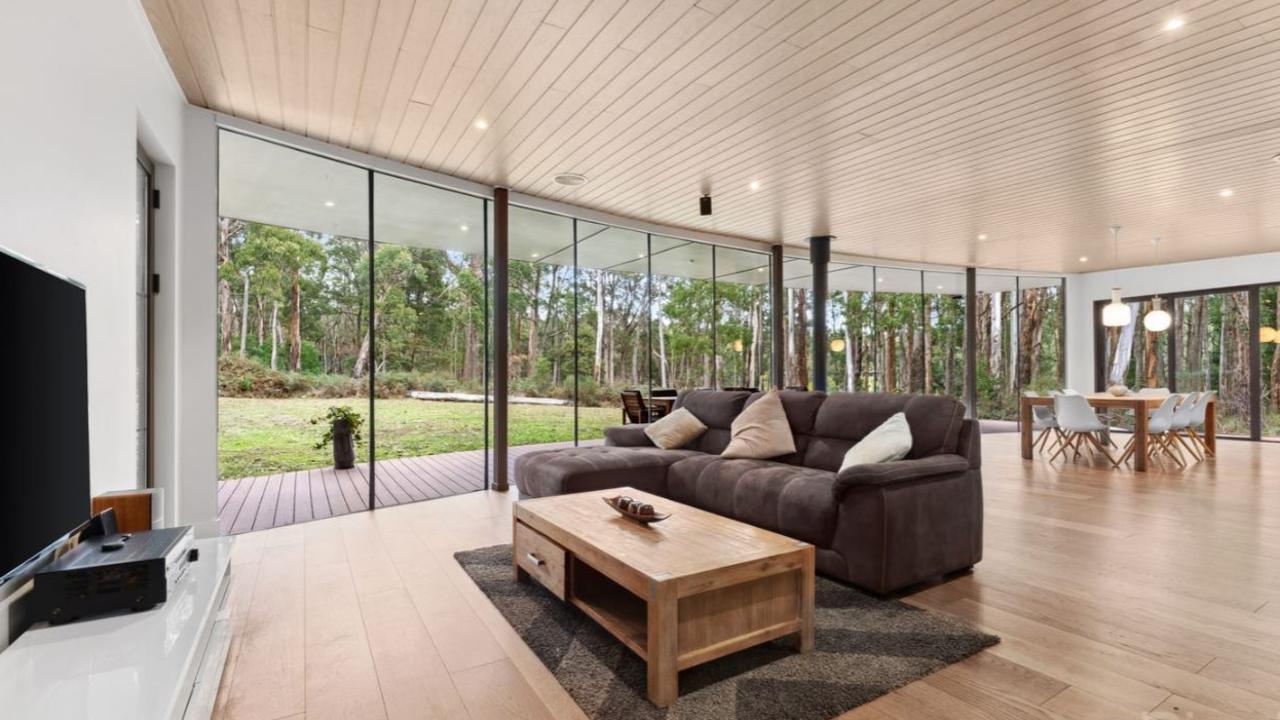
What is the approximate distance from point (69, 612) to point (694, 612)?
180cm

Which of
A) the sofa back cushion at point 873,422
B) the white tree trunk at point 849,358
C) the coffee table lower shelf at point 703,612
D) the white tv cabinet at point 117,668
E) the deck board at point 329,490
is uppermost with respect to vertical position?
the white tree trunk at point 849,358

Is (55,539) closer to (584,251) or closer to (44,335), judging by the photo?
(44,335)

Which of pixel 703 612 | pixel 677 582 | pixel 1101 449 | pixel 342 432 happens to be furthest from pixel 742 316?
pixel 677 582

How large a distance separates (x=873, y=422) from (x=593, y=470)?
72.7 inches

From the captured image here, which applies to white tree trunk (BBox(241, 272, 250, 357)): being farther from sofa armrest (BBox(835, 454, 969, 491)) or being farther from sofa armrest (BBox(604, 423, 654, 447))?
sofa armrest (BBox(835, 454, 969, 491))

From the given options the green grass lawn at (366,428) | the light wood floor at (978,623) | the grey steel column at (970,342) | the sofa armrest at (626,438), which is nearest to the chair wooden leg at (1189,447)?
the grey steel column at (970,342)

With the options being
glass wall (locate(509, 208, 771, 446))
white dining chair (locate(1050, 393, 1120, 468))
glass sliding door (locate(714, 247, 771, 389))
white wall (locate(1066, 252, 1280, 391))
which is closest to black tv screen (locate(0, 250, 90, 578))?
glass wall (locate(509, 208, 771, 446))

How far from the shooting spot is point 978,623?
2469mm

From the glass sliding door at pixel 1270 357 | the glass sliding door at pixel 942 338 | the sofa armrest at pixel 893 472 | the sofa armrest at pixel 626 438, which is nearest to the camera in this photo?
the sofa armrest at pixel 893 472

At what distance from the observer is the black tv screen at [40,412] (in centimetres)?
137

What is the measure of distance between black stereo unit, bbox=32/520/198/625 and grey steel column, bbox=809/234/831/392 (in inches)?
268

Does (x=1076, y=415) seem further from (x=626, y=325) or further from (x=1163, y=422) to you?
(x=626, y=325)

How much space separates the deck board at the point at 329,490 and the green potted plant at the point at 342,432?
141 millimetres

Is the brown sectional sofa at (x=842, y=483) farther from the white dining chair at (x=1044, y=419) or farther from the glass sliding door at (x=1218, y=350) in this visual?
the glass sliding door at (x=1218, y=350)
